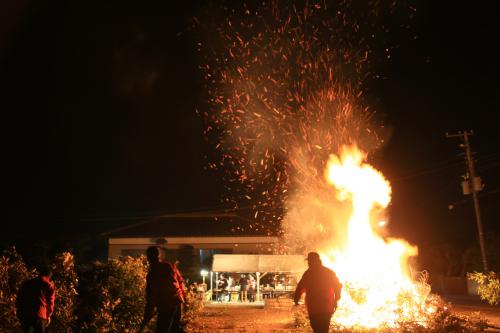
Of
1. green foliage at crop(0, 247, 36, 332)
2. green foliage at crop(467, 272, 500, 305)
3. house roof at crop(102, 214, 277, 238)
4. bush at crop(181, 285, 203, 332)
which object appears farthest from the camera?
house roof at crop(102, 214, 277, 238)

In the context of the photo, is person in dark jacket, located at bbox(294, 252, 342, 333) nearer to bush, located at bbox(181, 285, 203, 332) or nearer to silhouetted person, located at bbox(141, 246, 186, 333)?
silhouetted person, located at bbox(141, 246, 186, 333)

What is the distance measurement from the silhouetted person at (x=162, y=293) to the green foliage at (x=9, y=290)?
2.93m

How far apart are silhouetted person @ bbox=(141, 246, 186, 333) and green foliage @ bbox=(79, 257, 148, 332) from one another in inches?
106

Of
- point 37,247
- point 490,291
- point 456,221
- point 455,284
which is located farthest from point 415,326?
point 456,221

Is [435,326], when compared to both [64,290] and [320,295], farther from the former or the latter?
[64,290]

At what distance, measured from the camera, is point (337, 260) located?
47.5 ft

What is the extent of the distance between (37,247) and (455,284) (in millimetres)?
21901

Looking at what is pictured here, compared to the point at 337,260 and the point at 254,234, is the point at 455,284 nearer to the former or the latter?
the point at 254,234

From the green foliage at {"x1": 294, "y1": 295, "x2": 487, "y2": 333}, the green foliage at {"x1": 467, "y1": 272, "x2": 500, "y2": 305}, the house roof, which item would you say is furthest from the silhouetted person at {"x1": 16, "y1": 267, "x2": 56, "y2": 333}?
the house roof

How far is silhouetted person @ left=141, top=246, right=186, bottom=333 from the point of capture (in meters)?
7.46

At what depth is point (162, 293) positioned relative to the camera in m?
7.45

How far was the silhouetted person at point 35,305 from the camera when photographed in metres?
7.43

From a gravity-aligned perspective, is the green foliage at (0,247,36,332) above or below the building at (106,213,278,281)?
below

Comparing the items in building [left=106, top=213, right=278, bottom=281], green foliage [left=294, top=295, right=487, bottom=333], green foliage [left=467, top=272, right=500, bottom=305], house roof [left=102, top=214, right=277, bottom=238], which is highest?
house roof [left=102, top=214, right=277, bottom=238]
